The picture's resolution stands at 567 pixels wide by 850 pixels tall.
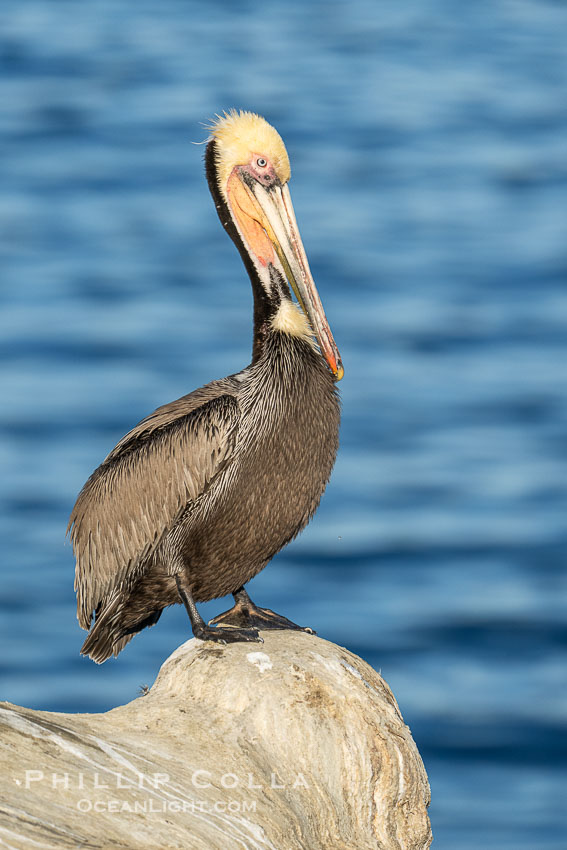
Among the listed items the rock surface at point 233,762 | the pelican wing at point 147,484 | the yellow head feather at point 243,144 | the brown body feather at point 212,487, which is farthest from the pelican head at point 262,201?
the rock surface at point 233,762

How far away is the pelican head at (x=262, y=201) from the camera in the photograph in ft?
22.6

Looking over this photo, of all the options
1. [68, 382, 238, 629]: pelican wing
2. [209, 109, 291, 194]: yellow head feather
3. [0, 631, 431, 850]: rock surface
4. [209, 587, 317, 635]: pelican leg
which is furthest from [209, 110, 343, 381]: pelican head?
[0, 631, 431, 850]: rock surface

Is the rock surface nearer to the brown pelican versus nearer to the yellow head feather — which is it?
the brown pelican

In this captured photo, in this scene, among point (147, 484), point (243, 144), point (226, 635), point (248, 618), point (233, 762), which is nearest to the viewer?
point (233, 762)

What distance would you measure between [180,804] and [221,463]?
1.76 meters

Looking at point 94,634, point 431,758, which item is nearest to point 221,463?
point 94,634

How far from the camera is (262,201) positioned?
6.97m

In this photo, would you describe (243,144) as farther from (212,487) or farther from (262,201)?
(212,487)

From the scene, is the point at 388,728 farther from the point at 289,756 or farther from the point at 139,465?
the point at 139,465

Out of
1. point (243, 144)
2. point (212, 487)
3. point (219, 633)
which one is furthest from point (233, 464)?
point (243, 144)

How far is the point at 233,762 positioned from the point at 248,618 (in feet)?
4.20

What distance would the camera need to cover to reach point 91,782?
492 centimetres

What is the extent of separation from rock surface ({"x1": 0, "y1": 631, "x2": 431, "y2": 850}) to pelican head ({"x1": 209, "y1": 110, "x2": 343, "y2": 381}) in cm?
167

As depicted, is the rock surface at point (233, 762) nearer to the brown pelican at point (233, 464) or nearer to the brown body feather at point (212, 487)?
the brown pelican at point (233, 464)
